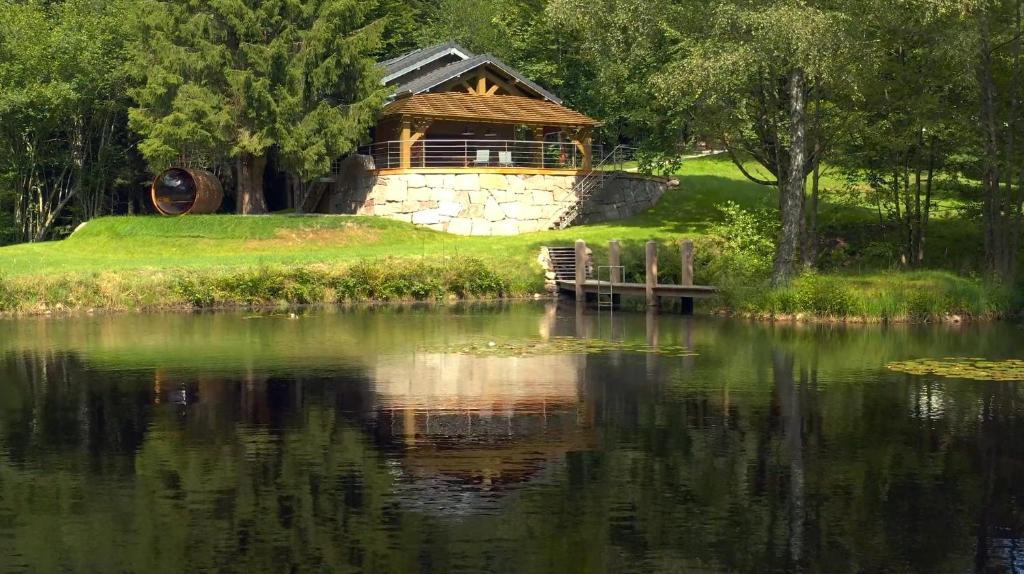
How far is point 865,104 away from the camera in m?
41.4

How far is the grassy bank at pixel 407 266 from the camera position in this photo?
36062 mm

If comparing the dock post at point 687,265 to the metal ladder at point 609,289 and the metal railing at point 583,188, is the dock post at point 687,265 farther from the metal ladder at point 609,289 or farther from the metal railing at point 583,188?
the metal railing at point 583,188

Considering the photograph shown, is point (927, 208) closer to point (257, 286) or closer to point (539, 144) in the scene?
point (539, 144)

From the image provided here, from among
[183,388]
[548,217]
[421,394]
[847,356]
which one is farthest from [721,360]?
[548,217]

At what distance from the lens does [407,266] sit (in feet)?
141

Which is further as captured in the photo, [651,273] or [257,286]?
[257,286]

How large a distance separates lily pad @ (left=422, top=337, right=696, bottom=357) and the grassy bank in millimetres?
7031

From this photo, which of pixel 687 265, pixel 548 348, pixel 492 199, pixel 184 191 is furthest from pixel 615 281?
pixel 184 191

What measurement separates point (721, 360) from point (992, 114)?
581 inches

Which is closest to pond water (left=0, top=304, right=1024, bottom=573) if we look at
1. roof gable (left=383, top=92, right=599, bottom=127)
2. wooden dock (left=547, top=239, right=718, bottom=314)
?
wooden dock (left=547, top=239, right=718, bottom=314)

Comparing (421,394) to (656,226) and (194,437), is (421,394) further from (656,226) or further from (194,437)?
(656,226)

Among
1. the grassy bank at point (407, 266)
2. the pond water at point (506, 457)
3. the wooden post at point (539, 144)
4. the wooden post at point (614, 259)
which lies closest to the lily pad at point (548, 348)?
the pond water at point (506, 457)

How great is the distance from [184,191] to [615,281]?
2146cm

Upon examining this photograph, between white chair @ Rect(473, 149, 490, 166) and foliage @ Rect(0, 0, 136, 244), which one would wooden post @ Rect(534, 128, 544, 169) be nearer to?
white chair @ Rect(473, 149, 490, 166)
